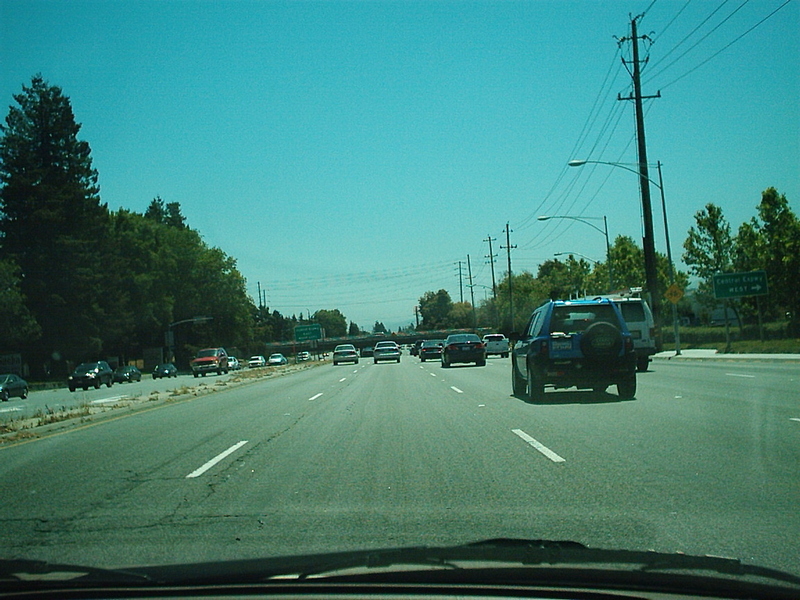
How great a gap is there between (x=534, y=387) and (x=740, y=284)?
100ft

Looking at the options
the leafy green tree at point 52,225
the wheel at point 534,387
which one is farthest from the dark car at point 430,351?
the wheel at point 534,387

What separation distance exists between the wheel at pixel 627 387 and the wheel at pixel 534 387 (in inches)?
65.1

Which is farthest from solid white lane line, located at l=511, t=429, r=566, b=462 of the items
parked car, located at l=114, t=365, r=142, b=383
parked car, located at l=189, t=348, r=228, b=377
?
parked car, located at l=114, t=365, r=142, b=383

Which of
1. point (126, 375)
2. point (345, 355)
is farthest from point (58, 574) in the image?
point (126, 375)

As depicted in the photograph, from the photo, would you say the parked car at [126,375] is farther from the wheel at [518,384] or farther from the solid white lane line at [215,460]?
the solid white lane line at [215,460]

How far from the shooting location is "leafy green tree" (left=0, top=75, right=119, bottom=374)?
219ft

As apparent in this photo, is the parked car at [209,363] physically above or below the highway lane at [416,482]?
above

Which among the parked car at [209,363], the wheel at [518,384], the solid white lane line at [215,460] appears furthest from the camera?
the parked car at [209,363]

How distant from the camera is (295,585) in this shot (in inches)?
170

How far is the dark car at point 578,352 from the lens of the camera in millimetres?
16562

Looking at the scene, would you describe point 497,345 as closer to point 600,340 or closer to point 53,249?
point 53,249

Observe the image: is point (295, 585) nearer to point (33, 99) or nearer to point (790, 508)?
point (790, 508)

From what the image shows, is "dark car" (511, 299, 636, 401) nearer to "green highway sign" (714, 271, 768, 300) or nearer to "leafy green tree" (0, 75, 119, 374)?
"green highway sign" (714, 271, 768, 300)

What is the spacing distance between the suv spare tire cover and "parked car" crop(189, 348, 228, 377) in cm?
4694
